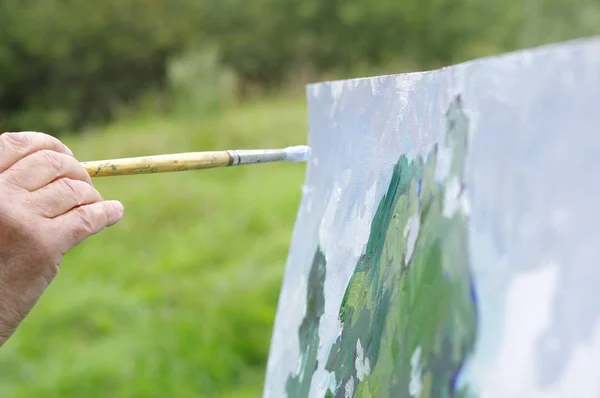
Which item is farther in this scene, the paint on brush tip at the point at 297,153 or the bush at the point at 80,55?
the bush at the point at 80,55

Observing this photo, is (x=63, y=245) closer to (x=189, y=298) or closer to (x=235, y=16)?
(x=189, y=298)

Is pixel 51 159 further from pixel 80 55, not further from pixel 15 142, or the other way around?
pixel 80 55

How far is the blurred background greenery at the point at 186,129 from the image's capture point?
7.93ft

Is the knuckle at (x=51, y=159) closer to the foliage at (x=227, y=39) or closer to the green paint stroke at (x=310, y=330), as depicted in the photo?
the green paint stroke at (x=310, y=330)

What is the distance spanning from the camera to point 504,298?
393mm

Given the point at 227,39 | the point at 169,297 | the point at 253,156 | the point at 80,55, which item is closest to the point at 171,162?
the point at 253,156

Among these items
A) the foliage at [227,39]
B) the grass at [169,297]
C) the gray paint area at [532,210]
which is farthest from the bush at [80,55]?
the gray paint area at [532,210]

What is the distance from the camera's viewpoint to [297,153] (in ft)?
2.87

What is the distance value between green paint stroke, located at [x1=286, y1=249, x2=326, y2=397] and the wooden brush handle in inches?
7.1

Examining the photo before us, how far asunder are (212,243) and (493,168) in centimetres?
307

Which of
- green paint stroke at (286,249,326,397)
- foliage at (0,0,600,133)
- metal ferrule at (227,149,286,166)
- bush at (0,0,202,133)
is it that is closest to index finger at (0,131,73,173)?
metal ferrule at (227,149,286,166)

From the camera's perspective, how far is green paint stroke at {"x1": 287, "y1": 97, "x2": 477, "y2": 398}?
1.45 ft

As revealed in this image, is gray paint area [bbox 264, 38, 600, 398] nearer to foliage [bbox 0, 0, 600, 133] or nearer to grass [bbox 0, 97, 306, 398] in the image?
grass [bbox 0, 97, 306, 398]

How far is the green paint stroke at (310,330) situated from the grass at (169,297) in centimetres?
150
